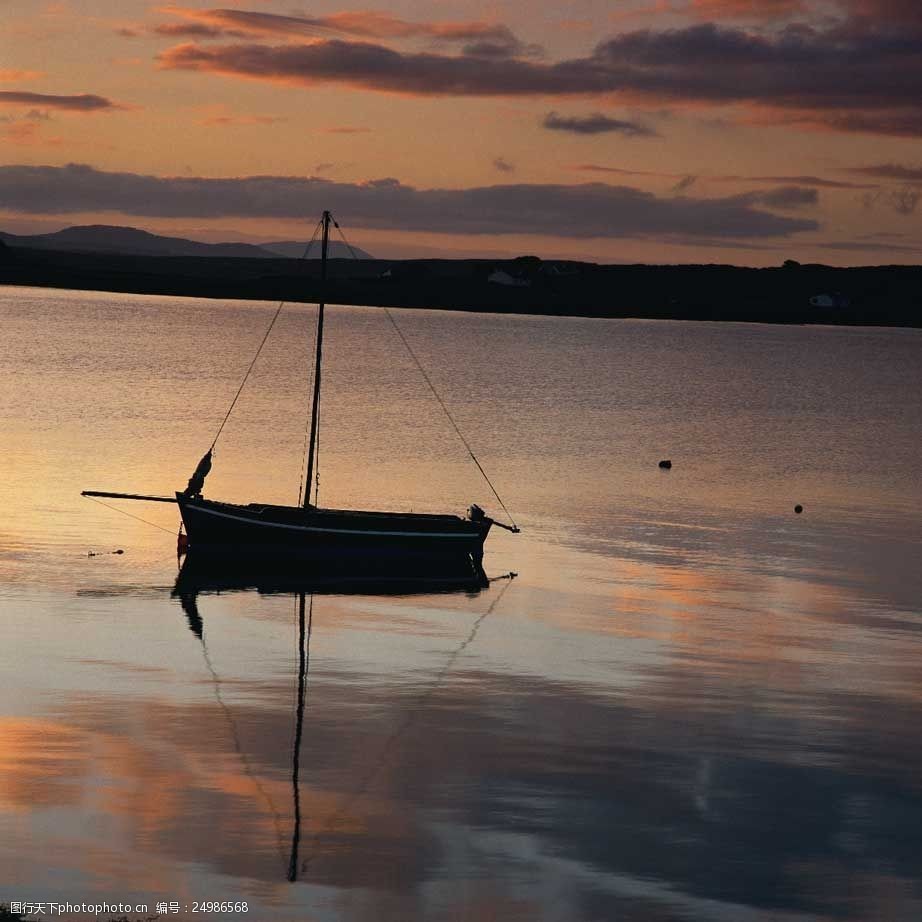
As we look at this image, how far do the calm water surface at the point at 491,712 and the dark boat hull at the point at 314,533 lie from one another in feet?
5.58

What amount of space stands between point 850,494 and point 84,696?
139 ft

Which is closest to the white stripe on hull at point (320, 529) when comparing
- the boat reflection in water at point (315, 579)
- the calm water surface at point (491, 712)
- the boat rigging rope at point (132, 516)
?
the boat reflection in water at point (315, 579)

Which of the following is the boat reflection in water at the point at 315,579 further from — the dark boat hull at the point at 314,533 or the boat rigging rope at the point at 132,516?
the boat rigging rope at the point at 132,516

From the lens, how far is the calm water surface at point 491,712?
1755 cm

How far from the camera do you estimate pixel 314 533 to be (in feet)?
126

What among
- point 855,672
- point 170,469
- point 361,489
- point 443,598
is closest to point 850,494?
point 361,489

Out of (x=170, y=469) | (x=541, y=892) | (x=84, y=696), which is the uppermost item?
(x=541, y=892)

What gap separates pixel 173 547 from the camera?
136 ft

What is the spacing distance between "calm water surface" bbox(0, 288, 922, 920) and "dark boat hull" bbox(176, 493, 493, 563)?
170 centimetres

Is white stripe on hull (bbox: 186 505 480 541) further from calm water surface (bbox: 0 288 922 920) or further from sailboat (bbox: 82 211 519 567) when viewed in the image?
calm water surface (bbox: 0 288 922 920)

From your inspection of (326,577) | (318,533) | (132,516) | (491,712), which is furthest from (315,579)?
(491,712)

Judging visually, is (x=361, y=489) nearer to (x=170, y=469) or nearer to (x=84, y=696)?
(x=170, y=469)

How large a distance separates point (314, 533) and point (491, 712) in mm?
13990

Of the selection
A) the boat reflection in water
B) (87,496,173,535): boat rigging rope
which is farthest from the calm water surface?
the boat reflection in water
